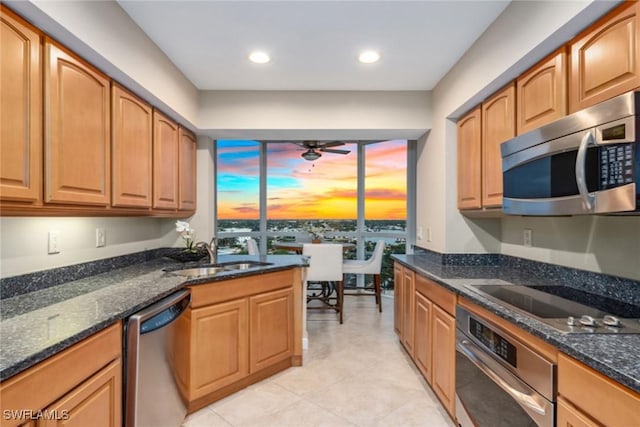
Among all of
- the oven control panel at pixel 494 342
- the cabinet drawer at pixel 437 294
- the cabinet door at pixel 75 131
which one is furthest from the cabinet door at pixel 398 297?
the cabinet door at pixel 75 131

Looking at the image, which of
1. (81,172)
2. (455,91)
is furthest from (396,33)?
(81,172)

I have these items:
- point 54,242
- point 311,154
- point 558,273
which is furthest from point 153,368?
point 311,154

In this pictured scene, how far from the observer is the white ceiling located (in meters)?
1.87

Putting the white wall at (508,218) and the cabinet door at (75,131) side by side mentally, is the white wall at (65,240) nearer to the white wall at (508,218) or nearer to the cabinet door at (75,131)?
the cabinet door at (75,131)

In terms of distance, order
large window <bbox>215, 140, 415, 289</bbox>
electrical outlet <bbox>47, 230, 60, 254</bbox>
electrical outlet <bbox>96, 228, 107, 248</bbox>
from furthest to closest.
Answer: large window <bbox>215, 140, 415, 289</bbox>, electrical outlet <bbox>96, 228, 107, 248</bbox>, electrical outlet <bbox>47, 230, 60, 254</bbox>

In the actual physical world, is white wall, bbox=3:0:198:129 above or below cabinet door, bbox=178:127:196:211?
above

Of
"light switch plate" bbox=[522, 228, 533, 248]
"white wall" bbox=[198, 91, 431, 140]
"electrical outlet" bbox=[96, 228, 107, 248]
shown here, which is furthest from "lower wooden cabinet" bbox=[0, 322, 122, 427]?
"light switch plate" bbox=[522, 228, 533, 248]

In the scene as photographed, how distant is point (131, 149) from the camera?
2.09 meters

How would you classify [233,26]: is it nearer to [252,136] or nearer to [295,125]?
[295,125]

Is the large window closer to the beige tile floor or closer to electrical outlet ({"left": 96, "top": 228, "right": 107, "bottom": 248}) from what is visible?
the beige tile floor

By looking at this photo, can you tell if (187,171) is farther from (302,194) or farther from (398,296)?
(302,194)

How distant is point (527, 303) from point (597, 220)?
0.68 m

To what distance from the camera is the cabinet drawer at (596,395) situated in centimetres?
85

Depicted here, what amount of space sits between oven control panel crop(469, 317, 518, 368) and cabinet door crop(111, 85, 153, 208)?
2.15 meters
